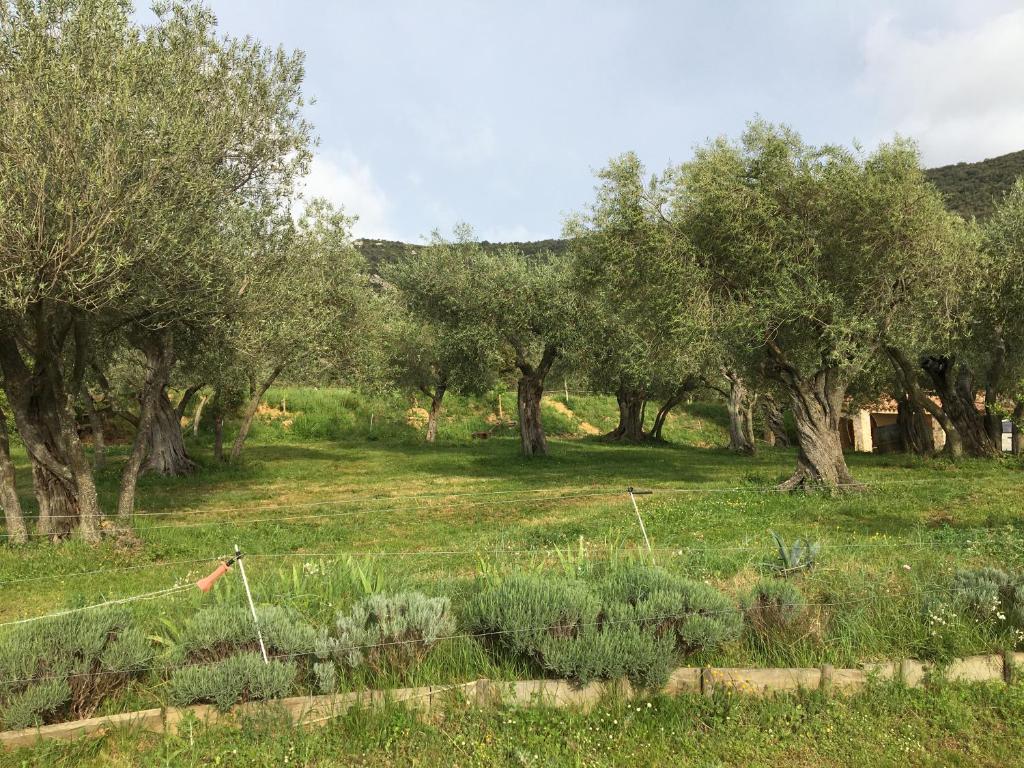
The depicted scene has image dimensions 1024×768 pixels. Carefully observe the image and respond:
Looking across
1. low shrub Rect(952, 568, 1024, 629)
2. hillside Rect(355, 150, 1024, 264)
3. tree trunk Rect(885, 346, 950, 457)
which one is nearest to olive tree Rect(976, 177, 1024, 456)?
tree trunk Rect(885, 346, 950, 457)

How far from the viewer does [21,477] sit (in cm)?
2895

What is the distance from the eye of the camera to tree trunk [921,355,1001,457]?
27234 millimetres

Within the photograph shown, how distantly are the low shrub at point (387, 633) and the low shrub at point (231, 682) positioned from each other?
0.32 m

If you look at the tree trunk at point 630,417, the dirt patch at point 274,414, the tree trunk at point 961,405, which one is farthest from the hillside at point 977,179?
the tree trunk at point 961,405

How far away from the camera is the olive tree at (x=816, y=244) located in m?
17.1

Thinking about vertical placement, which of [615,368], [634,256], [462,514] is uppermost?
[634,256]

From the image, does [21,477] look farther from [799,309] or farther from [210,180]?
[799,309]

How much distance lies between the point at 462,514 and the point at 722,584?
10.6 meters

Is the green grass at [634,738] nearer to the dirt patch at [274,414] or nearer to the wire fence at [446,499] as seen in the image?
the wire fence at [446,499]

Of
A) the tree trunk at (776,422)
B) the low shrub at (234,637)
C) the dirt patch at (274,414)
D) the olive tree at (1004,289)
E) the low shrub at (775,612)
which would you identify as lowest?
the tree trunk at (776,422)

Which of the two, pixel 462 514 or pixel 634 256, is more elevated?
pixel 634 256

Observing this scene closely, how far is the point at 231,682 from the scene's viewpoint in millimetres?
5359

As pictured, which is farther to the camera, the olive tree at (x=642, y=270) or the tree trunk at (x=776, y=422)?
the tree trunk at (x=776, y=422)

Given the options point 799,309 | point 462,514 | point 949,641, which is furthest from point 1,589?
point 799,309
